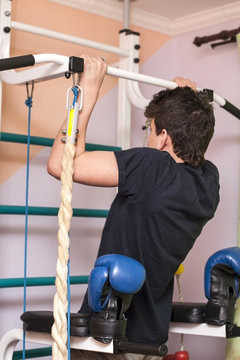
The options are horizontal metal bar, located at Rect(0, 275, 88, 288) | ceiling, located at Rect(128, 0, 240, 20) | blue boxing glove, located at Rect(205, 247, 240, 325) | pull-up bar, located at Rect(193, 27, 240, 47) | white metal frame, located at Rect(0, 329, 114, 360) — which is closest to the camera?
white metal frame, located at Rect(0, 329, 114, 360)

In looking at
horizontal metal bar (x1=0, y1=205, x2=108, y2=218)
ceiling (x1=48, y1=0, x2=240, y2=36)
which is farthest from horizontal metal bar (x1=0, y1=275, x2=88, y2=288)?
ceiling (x1=48, y1=0, x2=240, y2=36)

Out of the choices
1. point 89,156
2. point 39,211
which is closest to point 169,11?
point 39,211

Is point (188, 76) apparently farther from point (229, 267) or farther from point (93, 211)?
point (229, 267)

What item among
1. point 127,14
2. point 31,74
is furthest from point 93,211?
point 127,14

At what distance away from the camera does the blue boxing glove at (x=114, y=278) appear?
1.90 m

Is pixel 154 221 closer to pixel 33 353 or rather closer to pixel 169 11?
pixel 33 353

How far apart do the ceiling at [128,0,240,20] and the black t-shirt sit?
172cm

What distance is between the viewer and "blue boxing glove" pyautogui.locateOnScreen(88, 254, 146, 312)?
1.90 metres

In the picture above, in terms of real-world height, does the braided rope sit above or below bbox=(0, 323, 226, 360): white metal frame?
above

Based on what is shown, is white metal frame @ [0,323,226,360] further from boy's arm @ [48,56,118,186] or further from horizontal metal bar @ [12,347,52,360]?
boy's arm @ [48,56,118,186]

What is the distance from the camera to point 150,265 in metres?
2.18

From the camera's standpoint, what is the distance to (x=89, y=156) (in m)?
2.07

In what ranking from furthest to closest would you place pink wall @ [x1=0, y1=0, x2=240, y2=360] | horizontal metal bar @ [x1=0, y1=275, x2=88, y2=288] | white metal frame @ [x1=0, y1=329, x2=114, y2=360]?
pink wall @ [x1=0, y1=0, x2=240, y2=360] < horizontal metal bar @ [x1=0, y1=275, x2=88, y2=288] < white metal frame @ [x1=0, y1=329, x2=114, y2=360]

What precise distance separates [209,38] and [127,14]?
1.71 ft
